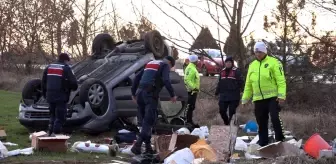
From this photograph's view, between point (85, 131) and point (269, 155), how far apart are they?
4371mm

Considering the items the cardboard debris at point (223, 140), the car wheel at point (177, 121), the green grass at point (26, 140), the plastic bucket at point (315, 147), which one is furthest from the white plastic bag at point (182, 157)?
the car wheel at point (177, 121)

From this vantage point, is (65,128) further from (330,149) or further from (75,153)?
(330,149)

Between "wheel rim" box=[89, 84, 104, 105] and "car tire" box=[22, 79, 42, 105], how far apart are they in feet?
4.94

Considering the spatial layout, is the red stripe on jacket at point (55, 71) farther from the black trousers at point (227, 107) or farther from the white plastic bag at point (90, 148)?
the black trousers at point (227, 107)

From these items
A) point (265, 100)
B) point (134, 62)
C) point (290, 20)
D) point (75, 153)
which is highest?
point (290, 20)

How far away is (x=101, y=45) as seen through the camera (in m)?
13.0

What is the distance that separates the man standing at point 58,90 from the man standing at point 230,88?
9.64 ft

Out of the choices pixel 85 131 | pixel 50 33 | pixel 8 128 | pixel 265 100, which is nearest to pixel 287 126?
pixel 265 100

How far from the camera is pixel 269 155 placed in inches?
307

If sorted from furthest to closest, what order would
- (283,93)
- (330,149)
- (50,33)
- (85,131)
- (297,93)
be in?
(50,33)
(297,93)
(85,131)
(283,93)
(330,149)

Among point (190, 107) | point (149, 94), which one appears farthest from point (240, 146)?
point (190, 107)

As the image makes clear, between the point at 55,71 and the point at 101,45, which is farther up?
the point at 101,45

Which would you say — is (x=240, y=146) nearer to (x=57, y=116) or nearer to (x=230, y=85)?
(x=230, y=85)

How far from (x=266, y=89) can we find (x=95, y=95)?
343 centimetres
